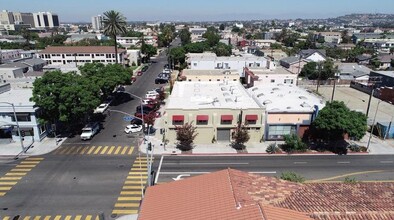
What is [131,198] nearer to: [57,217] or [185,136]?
[57,217]

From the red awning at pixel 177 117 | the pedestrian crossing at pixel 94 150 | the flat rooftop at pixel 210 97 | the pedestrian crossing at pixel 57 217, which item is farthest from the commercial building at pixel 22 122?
the red awning at pixel 177 117

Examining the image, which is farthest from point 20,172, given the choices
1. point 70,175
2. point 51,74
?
point 51,74

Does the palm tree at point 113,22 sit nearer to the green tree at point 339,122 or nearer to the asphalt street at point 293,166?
the asphalt street at point 293,166

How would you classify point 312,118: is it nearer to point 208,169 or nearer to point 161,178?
point 208,169

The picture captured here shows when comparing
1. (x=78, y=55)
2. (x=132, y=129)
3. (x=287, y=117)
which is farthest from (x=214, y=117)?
(x=78, y=55)

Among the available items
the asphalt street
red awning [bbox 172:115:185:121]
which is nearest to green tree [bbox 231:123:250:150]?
the asphalt street

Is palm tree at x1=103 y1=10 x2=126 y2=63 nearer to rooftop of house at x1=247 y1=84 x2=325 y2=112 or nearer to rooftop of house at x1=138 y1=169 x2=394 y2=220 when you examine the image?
rooftop of house at x1=247 y1=84 x2=325 y2=112
